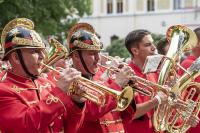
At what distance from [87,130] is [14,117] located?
1.14 m

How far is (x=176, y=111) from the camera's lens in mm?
6438

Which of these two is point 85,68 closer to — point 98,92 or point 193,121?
point 98,92

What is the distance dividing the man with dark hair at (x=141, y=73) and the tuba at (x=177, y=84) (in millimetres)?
139

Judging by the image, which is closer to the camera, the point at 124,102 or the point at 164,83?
the point at 124,102

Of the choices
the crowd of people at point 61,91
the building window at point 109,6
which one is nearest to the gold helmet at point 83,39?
the crowd of people at point 61,91

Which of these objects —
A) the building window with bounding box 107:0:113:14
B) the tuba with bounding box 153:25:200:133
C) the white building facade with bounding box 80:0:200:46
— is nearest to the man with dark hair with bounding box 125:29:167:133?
the tuba with bounding box 153:25:200:133

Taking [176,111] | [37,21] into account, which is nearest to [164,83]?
[176,111]

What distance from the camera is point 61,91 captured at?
14.6 ft

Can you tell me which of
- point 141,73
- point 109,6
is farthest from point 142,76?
point 109,6

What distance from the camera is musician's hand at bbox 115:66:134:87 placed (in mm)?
5265

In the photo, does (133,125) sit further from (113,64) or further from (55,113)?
(55,113)

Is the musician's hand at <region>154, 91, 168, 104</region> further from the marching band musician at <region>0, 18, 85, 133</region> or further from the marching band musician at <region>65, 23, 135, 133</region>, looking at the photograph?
the marching band musician at <region>0, 18, 85, 133</region>

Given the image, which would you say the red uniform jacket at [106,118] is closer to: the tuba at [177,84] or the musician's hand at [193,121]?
the tuba at [177,84]

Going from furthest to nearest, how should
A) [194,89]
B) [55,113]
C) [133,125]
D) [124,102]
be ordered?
1. [194,89]
2. [133,125]
3. [124,102]
4. [55,113]
